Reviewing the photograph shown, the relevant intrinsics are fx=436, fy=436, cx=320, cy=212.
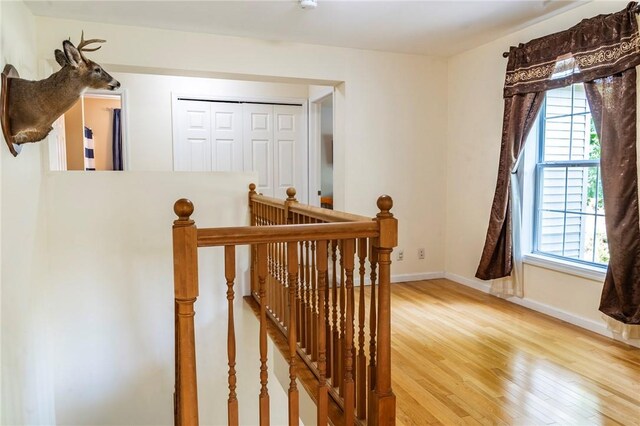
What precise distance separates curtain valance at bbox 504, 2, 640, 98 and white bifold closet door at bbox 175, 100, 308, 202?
2.57 metres

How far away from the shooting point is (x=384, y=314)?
5.73ft

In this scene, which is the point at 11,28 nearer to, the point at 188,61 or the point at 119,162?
the point at 188,61

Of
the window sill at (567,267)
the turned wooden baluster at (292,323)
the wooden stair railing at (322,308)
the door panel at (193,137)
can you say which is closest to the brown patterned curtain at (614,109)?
the window sill at (567,267)

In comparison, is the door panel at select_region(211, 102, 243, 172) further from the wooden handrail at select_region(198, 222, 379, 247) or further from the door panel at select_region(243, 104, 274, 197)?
the wooden handrail at select_region(198, 222, 379, 247)

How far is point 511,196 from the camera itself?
12.6 feet

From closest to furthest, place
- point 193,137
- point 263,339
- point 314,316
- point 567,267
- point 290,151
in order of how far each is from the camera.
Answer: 1. point 263,339
2. point 314,316
3. point 567,267
4. point 193,137
5. point 290,151

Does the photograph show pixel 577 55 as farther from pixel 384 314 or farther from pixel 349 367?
pixel 349 367

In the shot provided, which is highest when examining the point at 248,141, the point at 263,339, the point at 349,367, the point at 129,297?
the point at 248,141

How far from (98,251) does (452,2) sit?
3374 mm

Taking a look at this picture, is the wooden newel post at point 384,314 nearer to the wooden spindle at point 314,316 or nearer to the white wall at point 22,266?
the wooden spindle at point 314,316

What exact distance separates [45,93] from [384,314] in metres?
2.46

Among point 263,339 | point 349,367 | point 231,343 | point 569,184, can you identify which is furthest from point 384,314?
point 569,184

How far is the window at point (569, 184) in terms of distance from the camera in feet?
10.8

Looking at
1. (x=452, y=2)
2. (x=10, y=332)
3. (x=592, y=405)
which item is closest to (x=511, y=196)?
(x=452, y=2)
